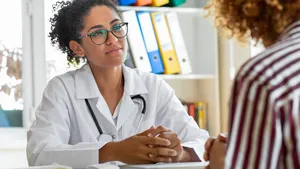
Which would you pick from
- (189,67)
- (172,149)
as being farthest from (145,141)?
(189,67)

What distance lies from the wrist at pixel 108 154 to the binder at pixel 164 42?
1784 millimetres

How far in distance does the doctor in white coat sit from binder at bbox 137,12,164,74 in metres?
1.12

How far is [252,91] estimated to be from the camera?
0.81 metres

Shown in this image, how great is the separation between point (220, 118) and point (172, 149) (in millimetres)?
2034

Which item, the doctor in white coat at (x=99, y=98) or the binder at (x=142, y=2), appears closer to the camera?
the doctor in white coat at (x=99, y=98)

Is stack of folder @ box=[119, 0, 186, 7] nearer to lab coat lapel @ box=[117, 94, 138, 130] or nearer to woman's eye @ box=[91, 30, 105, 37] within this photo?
woman's eye @ box=[91, 30, 105, 37]

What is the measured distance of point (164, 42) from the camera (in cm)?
353

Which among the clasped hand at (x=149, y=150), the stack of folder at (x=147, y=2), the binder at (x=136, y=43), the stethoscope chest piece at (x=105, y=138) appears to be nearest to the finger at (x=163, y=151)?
the clasped hand at (x=149, y=150)

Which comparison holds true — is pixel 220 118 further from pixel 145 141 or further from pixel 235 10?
pixel 235 10

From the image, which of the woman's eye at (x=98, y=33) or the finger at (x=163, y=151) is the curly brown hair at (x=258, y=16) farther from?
the woman's eye at (x=98, y=33)

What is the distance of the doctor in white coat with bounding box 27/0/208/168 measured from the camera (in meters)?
2.03

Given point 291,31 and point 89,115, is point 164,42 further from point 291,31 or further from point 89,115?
point 291,31

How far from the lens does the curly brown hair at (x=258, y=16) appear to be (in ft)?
3.03

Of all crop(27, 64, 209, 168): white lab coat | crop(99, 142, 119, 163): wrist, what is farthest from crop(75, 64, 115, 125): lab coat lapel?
crop(99, 142, 119, 163): wrist
